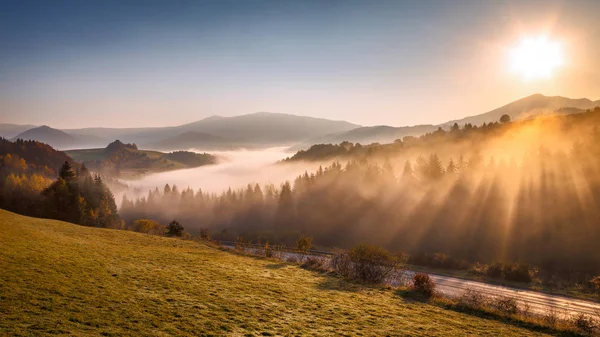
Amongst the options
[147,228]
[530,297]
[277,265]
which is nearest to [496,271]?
[530,297]

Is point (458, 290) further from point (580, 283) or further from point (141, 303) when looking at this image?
point (141, 303)

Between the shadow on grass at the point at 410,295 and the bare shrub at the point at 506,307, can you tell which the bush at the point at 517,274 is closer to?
the bare shrub at the point at 506,307

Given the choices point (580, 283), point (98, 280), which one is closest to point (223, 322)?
point (98, 280)

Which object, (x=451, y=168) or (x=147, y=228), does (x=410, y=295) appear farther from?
(x=451, y=168)

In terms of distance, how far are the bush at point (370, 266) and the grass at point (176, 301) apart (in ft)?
12.0

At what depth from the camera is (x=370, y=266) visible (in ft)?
109

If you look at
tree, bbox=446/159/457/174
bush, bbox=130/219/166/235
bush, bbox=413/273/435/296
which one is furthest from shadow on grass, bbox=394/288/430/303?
tree, bbox=446/159/457/174

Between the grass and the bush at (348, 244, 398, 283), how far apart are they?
12.0 feet

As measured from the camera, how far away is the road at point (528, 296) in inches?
1601

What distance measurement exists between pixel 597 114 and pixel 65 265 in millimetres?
189767

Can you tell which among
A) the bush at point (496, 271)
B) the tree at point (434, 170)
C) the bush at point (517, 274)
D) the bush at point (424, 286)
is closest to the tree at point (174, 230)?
the bush at point (424, 286)

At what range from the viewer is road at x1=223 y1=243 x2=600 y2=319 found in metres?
40.7

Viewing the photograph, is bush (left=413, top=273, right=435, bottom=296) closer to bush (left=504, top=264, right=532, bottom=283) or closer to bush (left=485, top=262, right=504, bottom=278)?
bush (left=504, top=264, right=532, bottom=283)

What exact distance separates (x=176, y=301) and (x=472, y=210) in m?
106
